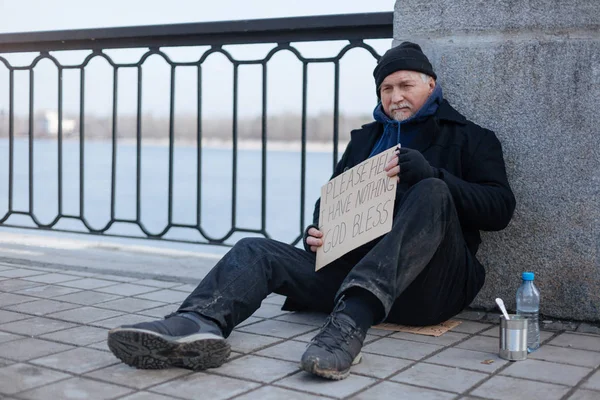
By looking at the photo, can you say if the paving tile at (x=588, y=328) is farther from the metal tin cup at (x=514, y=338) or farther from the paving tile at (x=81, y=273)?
the paving tile at (x=81, y=273)

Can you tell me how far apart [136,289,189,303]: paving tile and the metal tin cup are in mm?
1668

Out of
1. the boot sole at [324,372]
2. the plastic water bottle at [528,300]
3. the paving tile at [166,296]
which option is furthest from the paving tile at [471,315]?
the paving tile at [166,296]

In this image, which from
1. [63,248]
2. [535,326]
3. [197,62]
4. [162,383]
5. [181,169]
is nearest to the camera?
[162,383]

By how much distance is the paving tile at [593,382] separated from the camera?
8.62 feet

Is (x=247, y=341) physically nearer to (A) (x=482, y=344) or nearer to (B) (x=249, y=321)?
(B) (x=249, y=321)

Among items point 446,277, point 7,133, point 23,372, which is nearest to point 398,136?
point 446,277

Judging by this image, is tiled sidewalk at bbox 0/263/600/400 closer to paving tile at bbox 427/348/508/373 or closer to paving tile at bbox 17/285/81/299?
paving tile at bbox 427/348/508/373

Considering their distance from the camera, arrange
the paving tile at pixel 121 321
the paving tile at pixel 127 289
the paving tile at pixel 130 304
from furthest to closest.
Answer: the paving tile at pixel 127 289
the paving tile at pixel 130 304
the paving tile at pixel 121 321

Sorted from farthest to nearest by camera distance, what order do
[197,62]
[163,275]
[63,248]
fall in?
[63,248], [197,62], [163,275]

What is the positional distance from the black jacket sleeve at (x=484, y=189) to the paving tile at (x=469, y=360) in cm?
54

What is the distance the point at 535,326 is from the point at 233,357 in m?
1.17

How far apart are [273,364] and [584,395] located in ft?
3.32

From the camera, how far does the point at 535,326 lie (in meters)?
3.18

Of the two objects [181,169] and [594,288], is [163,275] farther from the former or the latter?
[181,169]
